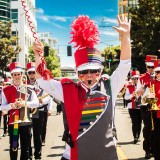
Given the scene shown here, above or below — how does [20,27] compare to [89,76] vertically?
above

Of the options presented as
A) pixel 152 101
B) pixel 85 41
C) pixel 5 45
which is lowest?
pixel 152 101

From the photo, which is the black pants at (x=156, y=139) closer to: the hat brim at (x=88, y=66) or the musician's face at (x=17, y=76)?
the musician's face at (x=17, y=76)

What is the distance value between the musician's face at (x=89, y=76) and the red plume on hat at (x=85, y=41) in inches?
1.8

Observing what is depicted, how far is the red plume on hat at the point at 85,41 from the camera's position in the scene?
4.21 metres

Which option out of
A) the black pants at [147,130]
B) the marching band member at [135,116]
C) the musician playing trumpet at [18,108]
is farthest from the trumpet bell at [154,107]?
the marching band member at [135,116]

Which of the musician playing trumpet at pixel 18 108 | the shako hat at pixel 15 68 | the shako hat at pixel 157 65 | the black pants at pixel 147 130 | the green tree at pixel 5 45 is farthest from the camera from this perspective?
the green tree at pixel 5 45

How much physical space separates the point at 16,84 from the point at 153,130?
2888 mm

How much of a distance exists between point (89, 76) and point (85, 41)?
0.39m

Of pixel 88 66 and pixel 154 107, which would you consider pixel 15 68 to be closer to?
pixel 154 107

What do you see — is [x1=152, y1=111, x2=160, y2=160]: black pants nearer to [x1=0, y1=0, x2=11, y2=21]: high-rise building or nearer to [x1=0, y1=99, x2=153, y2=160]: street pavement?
[x1=0, y1=99, x2=153, y2=160]: street pavement

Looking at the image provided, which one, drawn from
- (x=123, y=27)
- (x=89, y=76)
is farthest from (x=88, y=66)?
(x=123, y=27)

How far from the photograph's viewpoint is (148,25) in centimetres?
3384

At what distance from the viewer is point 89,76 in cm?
416

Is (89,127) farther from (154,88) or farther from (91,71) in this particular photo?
(154,88)
